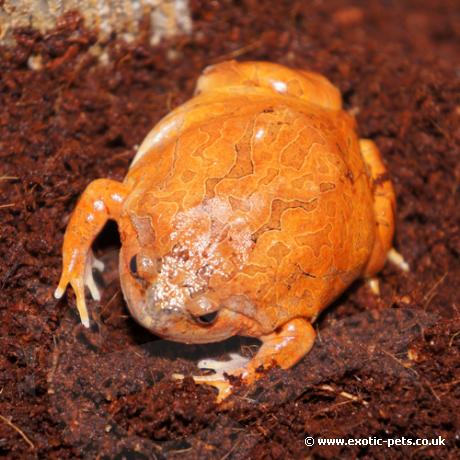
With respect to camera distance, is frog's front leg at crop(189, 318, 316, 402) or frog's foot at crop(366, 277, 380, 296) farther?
frog's foot at crop(366, 277, 380, 296)

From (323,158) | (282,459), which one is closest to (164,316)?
(282,459)

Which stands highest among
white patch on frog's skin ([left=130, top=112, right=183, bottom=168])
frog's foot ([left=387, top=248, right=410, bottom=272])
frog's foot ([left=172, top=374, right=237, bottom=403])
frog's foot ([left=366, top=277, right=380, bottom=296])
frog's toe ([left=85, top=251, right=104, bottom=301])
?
white patch on frog's skin ([left=130, top=112, right=183, bottom=168])

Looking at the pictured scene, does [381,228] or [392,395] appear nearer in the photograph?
[392,395]

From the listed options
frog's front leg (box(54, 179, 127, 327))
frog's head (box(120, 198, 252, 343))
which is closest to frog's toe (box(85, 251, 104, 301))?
frog's front leg (box(54, 179, 127, 327))

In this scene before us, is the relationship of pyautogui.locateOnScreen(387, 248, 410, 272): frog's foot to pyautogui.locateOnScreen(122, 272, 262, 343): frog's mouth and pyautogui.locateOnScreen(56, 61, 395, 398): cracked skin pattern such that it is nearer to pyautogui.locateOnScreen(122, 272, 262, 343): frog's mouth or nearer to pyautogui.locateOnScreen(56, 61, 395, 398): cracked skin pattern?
pyautogui.locateOnScreen(56, 61, 395, 398): cracked skin pattern

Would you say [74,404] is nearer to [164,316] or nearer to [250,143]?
[164,316]

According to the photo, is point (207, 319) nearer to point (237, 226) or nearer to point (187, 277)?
point (187, 277)
